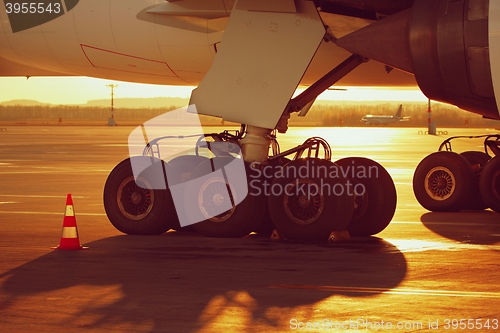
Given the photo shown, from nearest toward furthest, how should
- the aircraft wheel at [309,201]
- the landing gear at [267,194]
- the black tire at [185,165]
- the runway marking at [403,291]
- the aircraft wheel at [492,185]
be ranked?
the runway marking at [403,291]
the aircraft wheel at [309,201]
the landing gear at [267,194]
the black tire at [185,165]
the aircraft wheel at [492,185]

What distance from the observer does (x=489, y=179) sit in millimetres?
16594

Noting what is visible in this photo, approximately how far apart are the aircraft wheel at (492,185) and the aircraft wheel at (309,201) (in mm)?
4681

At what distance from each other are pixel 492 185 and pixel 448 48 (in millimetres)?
5848

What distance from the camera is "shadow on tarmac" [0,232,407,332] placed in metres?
8.45

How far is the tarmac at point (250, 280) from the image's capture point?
798 centimetres

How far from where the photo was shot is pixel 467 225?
49.9ft

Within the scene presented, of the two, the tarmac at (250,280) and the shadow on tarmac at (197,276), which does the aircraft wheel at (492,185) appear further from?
the shadow on tarmac at (197,276)

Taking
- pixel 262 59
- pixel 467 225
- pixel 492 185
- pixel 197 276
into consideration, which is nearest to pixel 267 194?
pixel 262 59

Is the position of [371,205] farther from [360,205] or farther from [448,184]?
[448,184]

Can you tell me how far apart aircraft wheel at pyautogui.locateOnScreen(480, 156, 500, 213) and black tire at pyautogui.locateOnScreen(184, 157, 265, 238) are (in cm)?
519

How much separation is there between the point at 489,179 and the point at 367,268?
21.5 feet

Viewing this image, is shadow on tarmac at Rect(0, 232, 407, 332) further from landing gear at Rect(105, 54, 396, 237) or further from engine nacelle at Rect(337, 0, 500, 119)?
engine nacelle at Rect(337, 0, 500, 119)

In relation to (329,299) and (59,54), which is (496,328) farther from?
(59,54)

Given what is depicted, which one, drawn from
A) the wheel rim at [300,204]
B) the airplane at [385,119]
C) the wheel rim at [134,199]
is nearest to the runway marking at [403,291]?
the wheel rim at [300,204]
